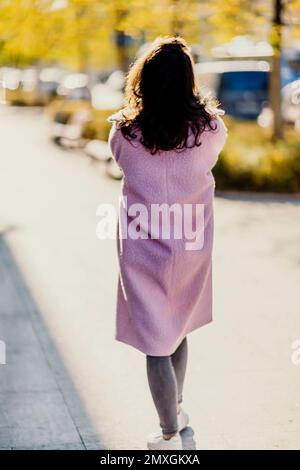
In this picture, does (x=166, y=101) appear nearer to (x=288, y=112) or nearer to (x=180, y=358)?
(x=180, y=358)

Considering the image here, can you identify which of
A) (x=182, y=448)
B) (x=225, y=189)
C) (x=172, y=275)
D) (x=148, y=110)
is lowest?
(x=225, y=189)

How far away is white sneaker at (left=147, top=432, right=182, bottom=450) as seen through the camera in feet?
15.2

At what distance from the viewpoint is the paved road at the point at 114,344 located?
503 centimetres

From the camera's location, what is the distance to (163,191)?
436 centimetres

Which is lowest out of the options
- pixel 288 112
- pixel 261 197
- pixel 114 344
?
pixel 288 112

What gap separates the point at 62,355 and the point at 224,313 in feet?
4.81

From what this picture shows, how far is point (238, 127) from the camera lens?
67.4 ft

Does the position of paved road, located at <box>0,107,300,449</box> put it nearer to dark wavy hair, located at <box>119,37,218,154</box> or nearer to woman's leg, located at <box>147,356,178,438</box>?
woman's leg, located at <box>147,356,178,438</box>

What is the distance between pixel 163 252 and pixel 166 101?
0.64 meters

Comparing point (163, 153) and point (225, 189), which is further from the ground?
point (163, 153)

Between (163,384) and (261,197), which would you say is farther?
(261,197)

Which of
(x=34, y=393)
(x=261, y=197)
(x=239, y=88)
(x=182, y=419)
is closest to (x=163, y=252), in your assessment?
(x=182, y=419)

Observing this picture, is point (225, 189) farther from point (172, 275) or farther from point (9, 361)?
point (172, 275)
